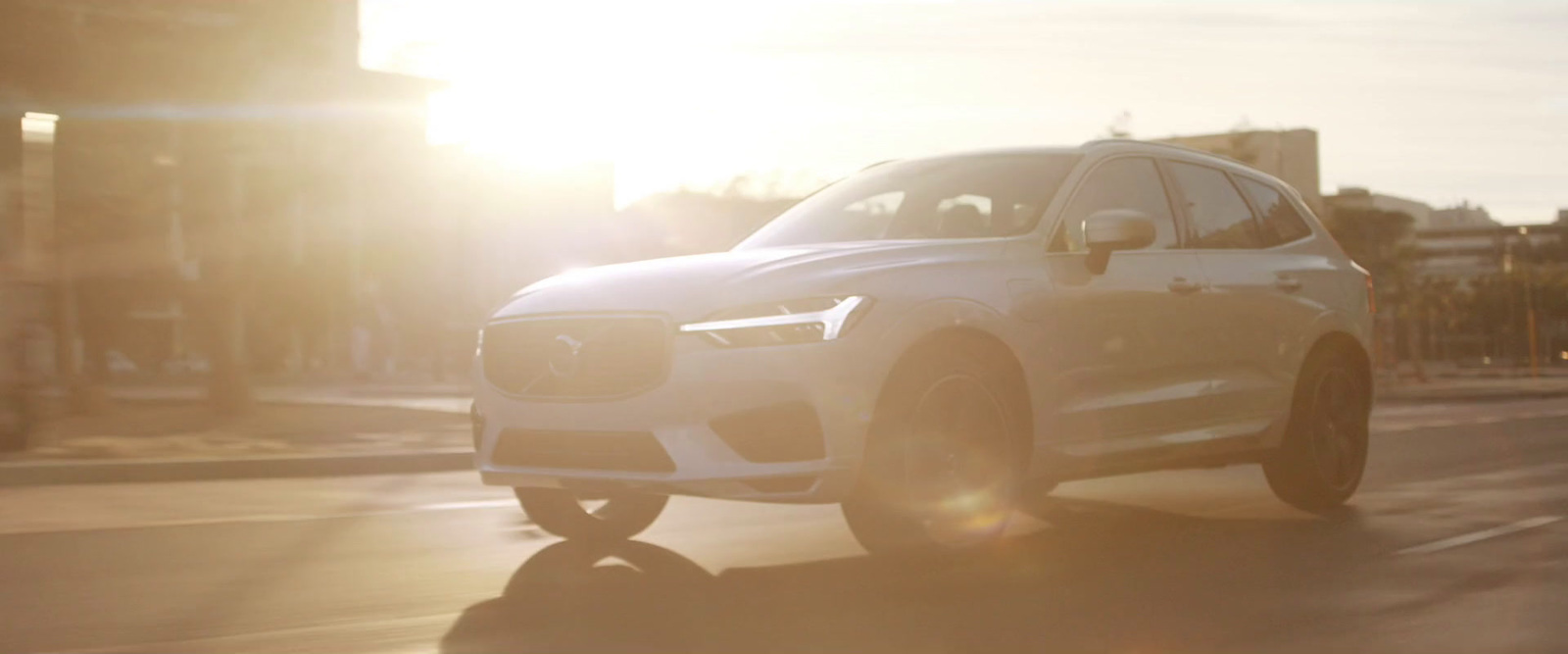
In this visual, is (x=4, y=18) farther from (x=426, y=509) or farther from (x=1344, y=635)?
(x=1344, y=635)

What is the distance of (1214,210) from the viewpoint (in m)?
8.34

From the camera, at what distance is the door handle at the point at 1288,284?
844cm

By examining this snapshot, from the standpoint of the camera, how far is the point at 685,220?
6394 centimetres

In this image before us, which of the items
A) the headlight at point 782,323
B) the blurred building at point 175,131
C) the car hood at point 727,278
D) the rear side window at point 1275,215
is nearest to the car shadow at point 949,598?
the headlight at point 782,323

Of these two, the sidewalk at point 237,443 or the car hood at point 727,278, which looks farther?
the sidewalk at point 237,443

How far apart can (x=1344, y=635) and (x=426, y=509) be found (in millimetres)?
5901

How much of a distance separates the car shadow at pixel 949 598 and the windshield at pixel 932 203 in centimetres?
137

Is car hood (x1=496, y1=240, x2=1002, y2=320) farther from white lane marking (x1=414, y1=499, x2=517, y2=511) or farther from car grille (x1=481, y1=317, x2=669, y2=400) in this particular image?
white lane marking (x1=414, y1=499, x2=517, y2=511)

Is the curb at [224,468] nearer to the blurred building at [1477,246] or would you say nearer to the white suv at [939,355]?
the white suv at [939,355]

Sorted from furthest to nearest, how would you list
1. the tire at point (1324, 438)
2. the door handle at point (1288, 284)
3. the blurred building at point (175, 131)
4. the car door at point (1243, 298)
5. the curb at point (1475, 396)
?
the curb at point (1475, 396)
the blurred building at point (175, 131)
the tire at point (1324, 438)
the door handle at point (1288, 284)
the car door at point (1243, 298)

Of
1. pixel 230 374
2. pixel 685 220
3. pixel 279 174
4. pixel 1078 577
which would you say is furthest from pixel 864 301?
pixel 685 220

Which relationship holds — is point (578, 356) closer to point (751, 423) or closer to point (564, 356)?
point (564, 356)

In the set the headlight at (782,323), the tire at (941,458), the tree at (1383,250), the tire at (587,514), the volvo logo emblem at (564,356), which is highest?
the tree at (1383,250)

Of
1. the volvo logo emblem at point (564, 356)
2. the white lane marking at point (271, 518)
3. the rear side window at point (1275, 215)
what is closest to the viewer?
→ the volvo logo emblem at point (564, 356)
